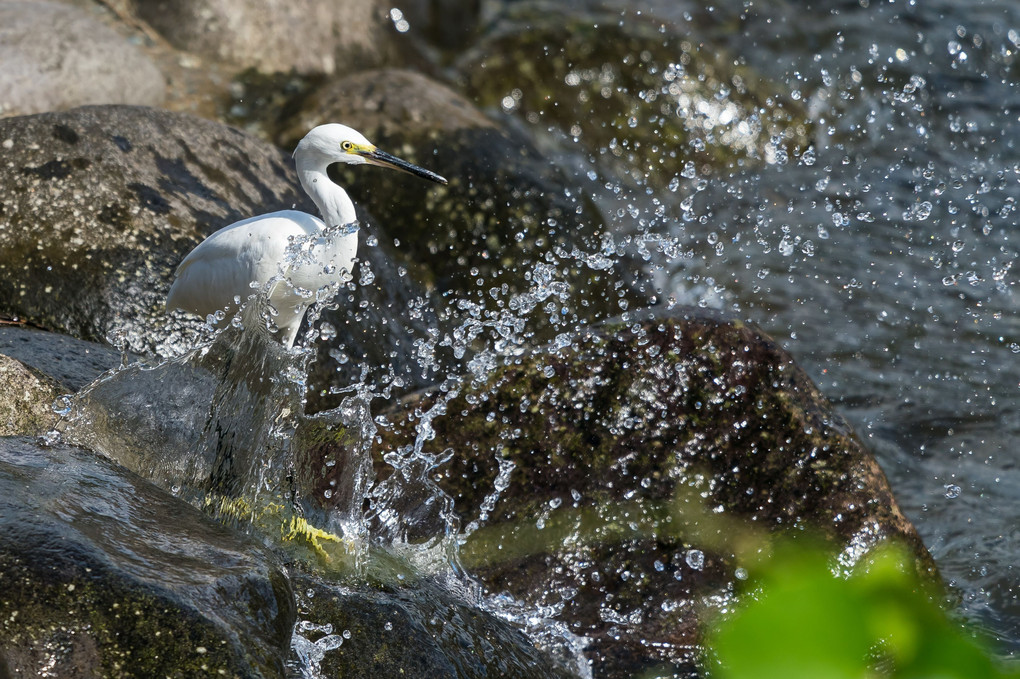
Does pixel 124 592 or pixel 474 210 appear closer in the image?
pixel 124 592

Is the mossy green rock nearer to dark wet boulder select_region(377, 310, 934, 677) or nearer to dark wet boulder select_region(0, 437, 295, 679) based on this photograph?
dark wet boulder select_region(377, 310, 934, 677)

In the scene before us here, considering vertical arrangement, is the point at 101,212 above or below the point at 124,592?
above

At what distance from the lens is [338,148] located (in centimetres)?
375

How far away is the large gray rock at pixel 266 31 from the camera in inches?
266

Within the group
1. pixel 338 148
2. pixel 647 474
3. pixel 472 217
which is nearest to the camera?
pixel 647 474

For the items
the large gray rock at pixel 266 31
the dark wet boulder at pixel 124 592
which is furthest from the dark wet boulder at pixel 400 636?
the large gray rock at pixel 266 31

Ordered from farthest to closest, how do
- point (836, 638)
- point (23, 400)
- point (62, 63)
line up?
point (62, 63) → point (23, 400) → point (836, 638)

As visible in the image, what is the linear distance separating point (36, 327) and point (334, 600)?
2.07 m

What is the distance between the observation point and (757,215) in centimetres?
Answer: 681

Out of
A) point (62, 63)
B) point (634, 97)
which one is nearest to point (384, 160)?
point (62, 63)

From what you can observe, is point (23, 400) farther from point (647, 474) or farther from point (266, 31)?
point (266, 31)

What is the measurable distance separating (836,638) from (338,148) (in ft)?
11.1

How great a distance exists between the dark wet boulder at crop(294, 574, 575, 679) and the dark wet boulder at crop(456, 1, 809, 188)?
182 inches

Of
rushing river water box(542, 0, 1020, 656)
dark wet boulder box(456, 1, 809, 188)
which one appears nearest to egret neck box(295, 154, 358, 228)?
rushing river water box(542, 0, 1020, 656)
